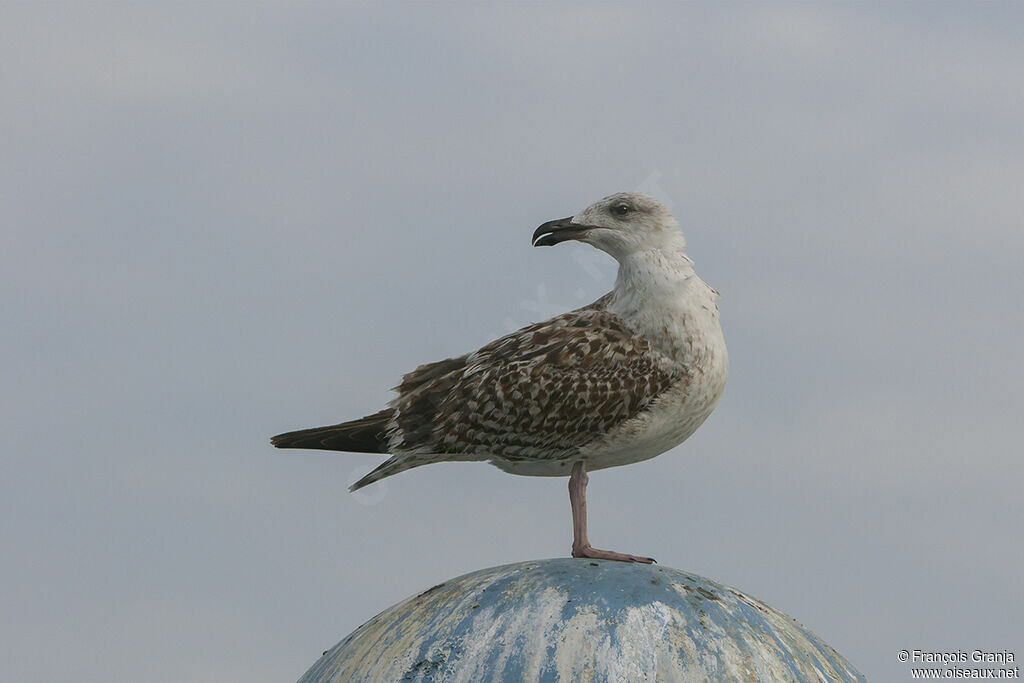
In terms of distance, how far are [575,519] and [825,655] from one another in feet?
8.00

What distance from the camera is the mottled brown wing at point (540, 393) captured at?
12.5m

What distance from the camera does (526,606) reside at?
11.5 m

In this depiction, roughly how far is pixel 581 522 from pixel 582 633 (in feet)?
5.32

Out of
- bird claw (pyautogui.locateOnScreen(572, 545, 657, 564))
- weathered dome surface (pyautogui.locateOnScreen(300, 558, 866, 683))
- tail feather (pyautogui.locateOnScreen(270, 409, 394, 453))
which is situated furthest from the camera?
tail feather (pyautogui.locateOnScreen(270, 409, 394, 453))

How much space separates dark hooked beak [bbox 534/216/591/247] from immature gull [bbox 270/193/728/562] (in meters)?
0.01

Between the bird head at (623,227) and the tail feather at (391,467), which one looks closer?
the bird head at (623,227)

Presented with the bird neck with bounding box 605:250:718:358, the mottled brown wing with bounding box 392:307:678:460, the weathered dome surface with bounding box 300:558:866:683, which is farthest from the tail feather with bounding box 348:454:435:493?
the bird neck with bounding box 605:250:718:358

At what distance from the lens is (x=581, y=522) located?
41.5ft

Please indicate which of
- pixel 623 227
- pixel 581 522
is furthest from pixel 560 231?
pixel 581 522

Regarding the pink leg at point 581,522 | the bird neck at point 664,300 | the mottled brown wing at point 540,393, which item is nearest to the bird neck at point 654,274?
the bird neck at point 664,300

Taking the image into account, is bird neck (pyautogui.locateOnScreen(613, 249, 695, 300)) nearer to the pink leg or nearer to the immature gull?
the immature gull

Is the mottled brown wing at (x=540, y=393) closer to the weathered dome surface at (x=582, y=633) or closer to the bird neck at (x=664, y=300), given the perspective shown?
the bird neck at (x=664, y=300)

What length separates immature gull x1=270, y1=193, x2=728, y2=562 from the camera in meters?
12.5

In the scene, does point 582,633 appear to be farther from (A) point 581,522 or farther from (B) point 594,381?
(B) point 594,381
